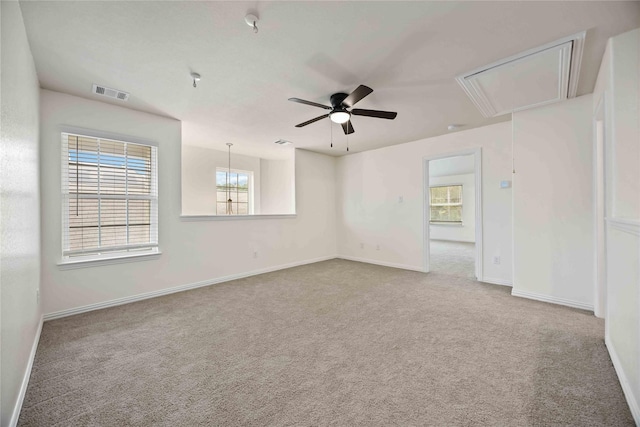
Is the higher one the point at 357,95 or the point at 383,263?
the point at 357,95

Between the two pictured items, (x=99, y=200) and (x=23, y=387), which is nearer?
(x=23, y=387)

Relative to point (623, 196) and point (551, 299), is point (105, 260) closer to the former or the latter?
point (623, 196)

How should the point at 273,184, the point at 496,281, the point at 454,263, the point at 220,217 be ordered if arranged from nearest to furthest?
the point at 496,281 < the point at 220,217 < the point at 454,263 < the point at 273,184

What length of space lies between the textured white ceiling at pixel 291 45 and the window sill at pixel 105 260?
73.4 inches

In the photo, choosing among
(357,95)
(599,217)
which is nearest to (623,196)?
(599,217)

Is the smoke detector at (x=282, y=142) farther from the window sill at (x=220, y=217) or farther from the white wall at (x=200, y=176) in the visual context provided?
the white wall at (x=200, y=176)

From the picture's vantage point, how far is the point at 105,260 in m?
3.12

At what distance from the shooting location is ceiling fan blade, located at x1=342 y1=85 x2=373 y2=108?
7.63 feet

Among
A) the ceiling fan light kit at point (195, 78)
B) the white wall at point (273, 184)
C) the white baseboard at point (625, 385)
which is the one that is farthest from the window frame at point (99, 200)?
the white baseboard at point (625, 385)

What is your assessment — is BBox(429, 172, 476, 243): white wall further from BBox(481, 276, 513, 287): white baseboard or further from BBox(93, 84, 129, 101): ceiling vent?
BBox(93, 84, 129, 101): ceiling vent

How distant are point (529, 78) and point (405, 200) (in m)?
2.75

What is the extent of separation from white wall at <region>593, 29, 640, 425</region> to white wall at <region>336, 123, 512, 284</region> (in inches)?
73.3

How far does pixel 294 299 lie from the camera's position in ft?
11.1

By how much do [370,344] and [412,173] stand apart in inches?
140
